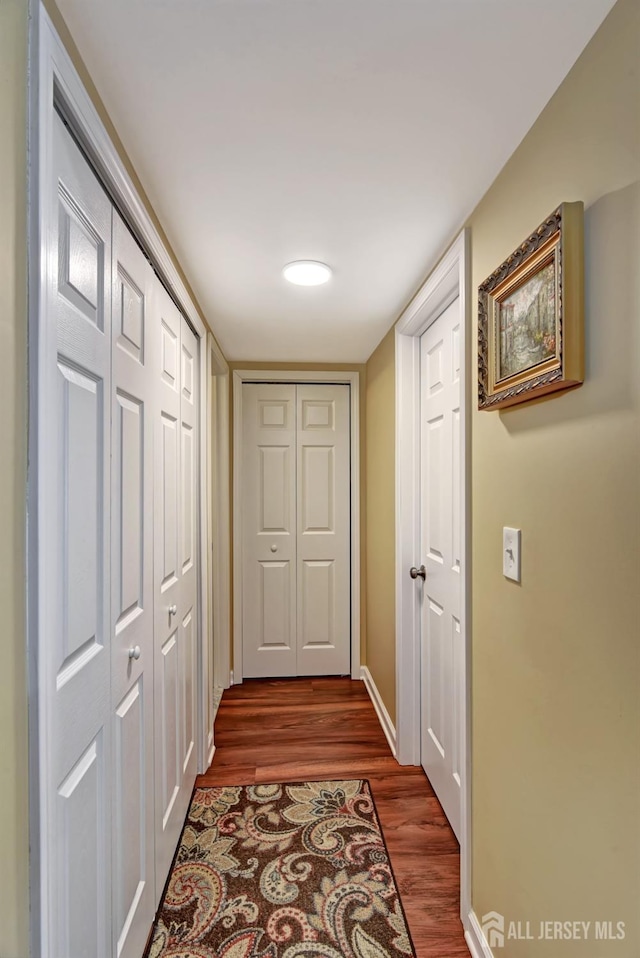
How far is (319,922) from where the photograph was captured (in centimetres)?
145

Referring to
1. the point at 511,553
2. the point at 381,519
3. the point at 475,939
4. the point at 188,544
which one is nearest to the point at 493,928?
the point at 475,939

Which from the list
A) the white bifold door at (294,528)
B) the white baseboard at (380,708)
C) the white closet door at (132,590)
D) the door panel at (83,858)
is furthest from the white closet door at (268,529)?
the door panel at (83,858)

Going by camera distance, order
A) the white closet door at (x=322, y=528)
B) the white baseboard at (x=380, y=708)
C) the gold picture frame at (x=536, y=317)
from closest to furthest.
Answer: the gold picture frame at (x=536, y=317) < the white baseboard at (x=380, y=708) < the white closet door at (x=322, y=528)

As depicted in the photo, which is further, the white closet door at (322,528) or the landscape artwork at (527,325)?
the white closet door at (322,528)

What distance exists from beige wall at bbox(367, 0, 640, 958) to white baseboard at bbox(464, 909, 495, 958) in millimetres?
76

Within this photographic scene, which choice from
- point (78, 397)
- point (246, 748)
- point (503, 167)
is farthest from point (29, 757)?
point (246, 748)

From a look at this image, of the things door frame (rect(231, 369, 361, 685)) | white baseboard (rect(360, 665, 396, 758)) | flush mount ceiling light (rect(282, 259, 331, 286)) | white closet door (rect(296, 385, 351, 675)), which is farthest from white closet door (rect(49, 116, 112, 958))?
white closet door (rect(296, 385, 351, 675))

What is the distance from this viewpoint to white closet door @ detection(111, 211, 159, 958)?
44.8 inches

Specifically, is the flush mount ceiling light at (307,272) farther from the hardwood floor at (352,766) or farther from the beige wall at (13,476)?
the hardwood floor at (352,766)

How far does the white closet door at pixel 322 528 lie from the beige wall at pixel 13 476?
2650 millimetres

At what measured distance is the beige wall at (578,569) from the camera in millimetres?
787

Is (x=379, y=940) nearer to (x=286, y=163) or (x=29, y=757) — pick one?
(x=29, y=757)

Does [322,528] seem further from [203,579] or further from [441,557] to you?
[441,557]

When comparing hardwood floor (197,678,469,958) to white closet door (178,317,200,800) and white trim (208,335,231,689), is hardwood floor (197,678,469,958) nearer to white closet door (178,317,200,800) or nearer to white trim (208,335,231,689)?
white trim (208,335,231,689)
